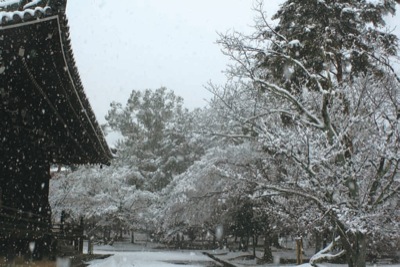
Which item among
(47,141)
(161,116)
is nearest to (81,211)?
(161,116)

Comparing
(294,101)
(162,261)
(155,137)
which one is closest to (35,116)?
(294,101)

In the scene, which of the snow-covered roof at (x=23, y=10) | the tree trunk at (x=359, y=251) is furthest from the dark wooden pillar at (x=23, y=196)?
the tree trunk at (x=359, y=251)

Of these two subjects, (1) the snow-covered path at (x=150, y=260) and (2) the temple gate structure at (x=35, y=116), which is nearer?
(2) the temple gate structure at (x=35, y=116)

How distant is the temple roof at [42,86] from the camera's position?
5125 mm

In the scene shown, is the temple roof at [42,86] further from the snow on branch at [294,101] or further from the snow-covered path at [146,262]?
the snow-covered path at [146,262]

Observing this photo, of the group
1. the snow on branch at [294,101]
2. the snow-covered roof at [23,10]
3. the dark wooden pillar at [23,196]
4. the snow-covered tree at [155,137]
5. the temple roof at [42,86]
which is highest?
the snow-covered tree at [155,137]

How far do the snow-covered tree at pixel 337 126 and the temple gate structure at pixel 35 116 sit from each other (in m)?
5.59

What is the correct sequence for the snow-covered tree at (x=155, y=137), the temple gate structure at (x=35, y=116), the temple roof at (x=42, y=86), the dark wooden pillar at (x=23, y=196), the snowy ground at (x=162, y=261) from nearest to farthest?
the temple roof at (x=42, y=86) < the temple gate structure at (x=35, y=116) < the dark wooden pillar at (x=23, y=196) < the snowy ground at (x=162, y=261) < the snow-covered tree at (x=155, y=137)

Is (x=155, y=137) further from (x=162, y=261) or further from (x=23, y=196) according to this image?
(x=23, y=196)

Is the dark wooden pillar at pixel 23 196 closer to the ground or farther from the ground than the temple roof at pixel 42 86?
closer to the ground

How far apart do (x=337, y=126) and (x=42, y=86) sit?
1022 centimetres

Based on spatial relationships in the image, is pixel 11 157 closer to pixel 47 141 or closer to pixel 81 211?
pixel 47 141

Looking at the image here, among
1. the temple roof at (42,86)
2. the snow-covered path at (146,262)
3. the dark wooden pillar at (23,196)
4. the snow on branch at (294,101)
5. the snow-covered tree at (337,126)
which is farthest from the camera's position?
the snow-covered path at (146,262)

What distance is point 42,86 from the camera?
709 cm
